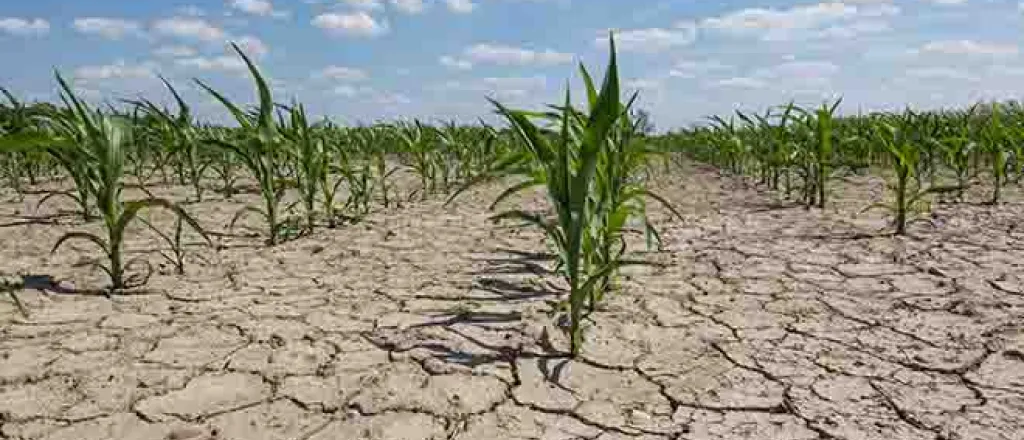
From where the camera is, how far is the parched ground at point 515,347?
4.37 ft

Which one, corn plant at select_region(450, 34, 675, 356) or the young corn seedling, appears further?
the young corn seedling

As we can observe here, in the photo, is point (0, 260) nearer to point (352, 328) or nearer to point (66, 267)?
point (66, 267)

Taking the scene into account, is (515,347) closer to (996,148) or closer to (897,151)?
(897,151)

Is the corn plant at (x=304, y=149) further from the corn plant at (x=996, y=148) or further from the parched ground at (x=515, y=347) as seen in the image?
the corn plant at (x=996, y=148)

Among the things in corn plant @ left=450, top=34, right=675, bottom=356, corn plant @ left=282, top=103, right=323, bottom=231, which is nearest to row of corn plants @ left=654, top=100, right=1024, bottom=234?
corn plant @ left=450, top=34, right=675, bottom=356

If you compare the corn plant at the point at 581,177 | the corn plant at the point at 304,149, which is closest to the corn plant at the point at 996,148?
the corn plant at the point at 581,177

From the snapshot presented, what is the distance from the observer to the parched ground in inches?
52.4

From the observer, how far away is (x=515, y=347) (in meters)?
1.72

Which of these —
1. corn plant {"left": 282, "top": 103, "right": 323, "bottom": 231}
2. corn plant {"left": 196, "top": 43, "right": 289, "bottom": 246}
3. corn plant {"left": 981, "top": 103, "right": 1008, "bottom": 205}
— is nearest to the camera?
corn plant {"left": 196, "top": 43, "right": 289, "bottom": 246}

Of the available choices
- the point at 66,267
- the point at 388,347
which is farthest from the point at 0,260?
the point at 388,347

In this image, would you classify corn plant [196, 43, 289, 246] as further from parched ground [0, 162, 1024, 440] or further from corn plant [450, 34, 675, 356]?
corn plant [450, 34, 675, 356]

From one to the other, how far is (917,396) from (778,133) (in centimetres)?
355

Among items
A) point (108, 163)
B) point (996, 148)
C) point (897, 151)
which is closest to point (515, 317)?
point (108, 163)

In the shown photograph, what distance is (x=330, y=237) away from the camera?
325 centimetres
